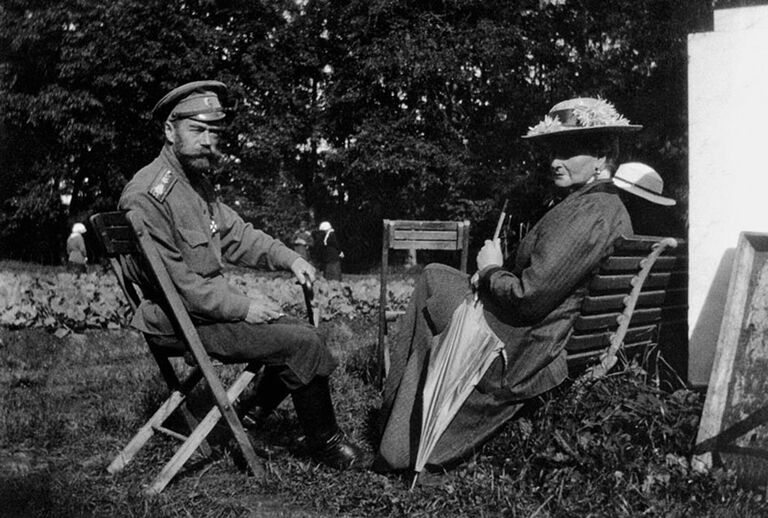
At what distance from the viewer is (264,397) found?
4.34m

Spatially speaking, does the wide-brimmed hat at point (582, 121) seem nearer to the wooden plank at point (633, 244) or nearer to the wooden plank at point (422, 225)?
the wooden plank at point (633, 244)

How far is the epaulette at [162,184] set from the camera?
12.4ft

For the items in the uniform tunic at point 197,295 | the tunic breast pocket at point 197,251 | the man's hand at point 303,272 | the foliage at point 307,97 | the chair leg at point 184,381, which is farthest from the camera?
the foliage at point 307,97

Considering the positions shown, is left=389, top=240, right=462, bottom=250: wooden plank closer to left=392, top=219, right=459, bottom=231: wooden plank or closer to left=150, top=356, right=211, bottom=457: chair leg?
left=392, top=219, right=459, bottom=231: wooden plank

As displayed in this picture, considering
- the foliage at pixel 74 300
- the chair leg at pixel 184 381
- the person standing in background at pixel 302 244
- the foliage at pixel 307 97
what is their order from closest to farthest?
the chair leg at pixel 184 381 → the foliage at pixel 74 300 → the person standing in background at pixel 302 244 → the foliage at pixel 307 97

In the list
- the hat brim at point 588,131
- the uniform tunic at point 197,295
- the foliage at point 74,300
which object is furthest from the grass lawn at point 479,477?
the foliage at point 74,300

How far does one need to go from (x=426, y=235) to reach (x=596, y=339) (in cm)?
222

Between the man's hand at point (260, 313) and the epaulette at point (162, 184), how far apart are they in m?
0.62

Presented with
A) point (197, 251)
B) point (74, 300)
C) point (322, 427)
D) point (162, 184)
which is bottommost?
point (74, 300)

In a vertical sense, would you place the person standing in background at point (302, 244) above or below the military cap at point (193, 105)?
below

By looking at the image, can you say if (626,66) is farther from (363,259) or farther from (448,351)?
(448,351)

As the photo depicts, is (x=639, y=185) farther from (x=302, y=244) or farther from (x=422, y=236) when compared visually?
(x=302, y=244)

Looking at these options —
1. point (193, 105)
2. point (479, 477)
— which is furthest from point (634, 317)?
point (193, 105)

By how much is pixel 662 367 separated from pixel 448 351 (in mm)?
1548
